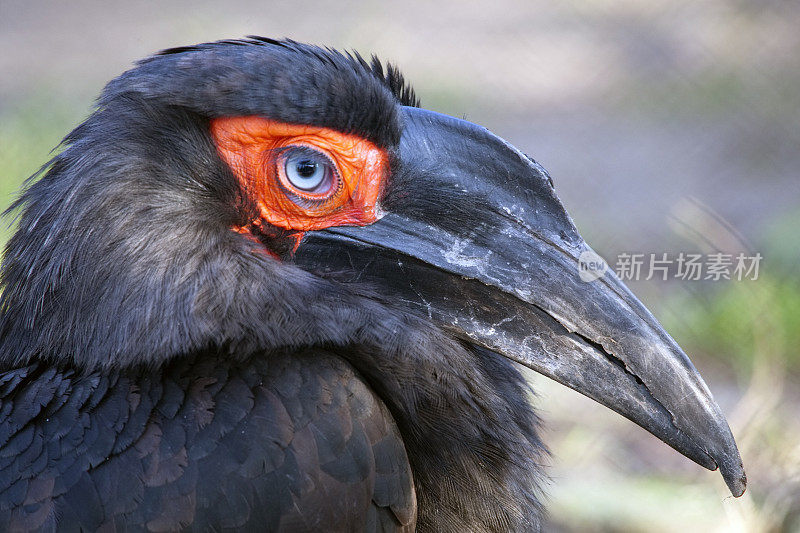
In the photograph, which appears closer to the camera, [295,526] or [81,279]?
[295,526]

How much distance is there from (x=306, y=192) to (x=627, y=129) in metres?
5.75

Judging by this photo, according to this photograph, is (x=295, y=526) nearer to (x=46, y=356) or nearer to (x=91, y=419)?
(x=91, y=419)

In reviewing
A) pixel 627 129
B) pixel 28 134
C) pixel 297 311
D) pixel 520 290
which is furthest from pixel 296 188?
pixel 627 129

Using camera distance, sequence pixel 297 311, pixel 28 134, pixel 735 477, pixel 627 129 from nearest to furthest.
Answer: pixel 297 311, pixel 735 477, pixel 28 134, pixel 627 129

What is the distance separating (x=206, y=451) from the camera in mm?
2176

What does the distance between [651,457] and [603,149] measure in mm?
3543

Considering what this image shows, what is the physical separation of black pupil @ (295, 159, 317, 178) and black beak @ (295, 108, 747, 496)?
0.56 feet

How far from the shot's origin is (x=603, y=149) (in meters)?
7.68

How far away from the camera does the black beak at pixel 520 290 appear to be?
2445 millimetres

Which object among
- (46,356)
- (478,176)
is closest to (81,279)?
(46,356)

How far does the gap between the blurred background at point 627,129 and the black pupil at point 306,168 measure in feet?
6.95

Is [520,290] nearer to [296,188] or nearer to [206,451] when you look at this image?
[296,188]

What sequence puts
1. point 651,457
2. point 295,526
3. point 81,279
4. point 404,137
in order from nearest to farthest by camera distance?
point 295,526
point 81,279
point 404,137
point 651,457

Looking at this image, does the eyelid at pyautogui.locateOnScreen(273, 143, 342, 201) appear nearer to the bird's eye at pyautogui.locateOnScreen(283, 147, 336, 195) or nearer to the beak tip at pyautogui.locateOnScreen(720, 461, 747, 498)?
the bird's eye at pyautogui.locateOnScreen(283, 147, 336, 195)
